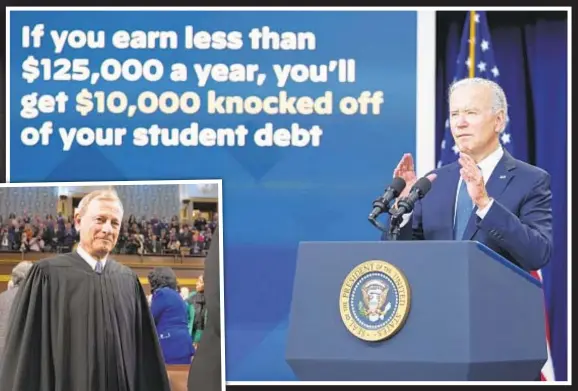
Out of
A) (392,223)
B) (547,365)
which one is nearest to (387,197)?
(392,223)

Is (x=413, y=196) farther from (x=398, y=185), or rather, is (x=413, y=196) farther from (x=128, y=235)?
(x=128, y=235)

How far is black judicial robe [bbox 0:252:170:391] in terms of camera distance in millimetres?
5289

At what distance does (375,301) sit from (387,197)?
0.46m

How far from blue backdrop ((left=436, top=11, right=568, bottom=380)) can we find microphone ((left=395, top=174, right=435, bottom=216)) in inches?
14.4

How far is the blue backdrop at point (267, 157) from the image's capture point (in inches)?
221

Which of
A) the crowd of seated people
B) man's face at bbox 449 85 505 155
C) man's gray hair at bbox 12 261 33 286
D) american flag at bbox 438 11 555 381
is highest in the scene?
american flag at bbox 438 11 555 381

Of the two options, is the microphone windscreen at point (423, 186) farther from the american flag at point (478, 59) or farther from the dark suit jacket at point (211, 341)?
the dark suit jacket at point (211, 341)

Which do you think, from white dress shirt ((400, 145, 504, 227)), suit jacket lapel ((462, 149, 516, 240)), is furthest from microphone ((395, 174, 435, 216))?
suit jacket lapel ((462, 149, 516, 240))

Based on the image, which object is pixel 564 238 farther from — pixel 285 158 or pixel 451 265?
pixel 285 158

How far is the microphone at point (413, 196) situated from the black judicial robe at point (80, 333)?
4.13 feet

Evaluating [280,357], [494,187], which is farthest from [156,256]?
[494,187]

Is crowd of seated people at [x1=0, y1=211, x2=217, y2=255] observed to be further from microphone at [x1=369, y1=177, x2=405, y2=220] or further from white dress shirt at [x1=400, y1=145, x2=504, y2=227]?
white dress shirt at [x1=400, y1=145, x2=504, y2=227]

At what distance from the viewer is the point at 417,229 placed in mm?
5562

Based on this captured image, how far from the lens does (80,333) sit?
5.34 metres
